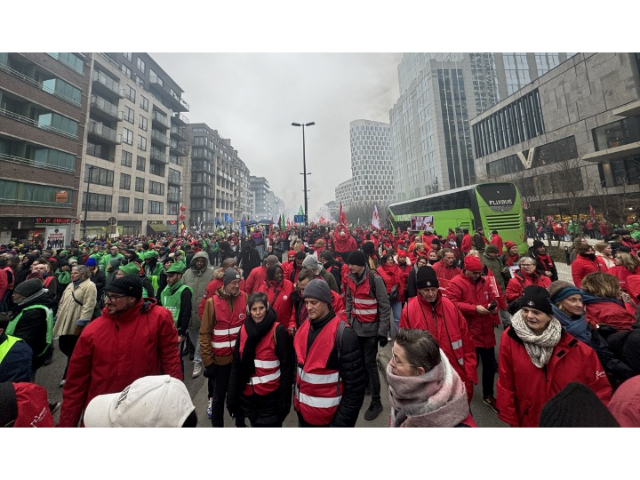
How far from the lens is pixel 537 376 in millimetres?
2221

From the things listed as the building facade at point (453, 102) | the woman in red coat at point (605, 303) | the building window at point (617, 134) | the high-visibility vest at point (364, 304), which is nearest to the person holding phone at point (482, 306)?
the woman in red coat at point (605, 303)

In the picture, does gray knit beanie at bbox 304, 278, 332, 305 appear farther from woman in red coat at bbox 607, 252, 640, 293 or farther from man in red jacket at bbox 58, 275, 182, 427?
woman in red coat at bbox 607, 252, 640, 293

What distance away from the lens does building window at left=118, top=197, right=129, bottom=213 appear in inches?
1348

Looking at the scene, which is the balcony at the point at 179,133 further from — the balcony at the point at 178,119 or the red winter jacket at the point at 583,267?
the red winter jacket at the point at 583,267

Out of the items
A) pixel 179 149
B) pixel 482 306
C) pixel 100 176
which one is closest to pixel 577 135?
pixel 482 306

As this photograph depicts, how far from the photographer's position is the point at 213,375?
131 inches

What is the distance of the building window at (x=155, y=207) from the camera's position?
40375mm

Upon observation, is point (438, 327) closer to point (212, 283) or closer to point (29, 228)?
point (212, 283)

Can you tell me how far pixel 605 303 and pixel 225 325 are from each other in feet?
14.0

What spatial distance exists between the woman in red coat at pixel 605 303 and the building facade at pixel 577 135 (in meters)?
19.2

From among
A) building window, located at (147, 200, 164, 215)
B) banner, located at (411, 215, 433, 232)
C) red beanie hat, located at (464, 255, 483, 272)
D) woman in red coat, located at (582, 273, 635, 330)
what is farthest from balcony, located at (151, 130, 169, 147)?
woman in red coat, located at (582, 273, 635, 330)

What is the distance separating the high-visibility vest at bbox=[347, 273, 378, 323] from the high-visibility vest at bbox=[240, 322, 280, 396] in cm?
165

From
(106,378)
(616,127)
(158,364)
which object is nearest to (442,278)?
(158,364)

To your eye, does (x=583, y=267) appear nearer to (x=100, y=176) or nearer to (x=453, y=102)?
(x=100, y=176)
